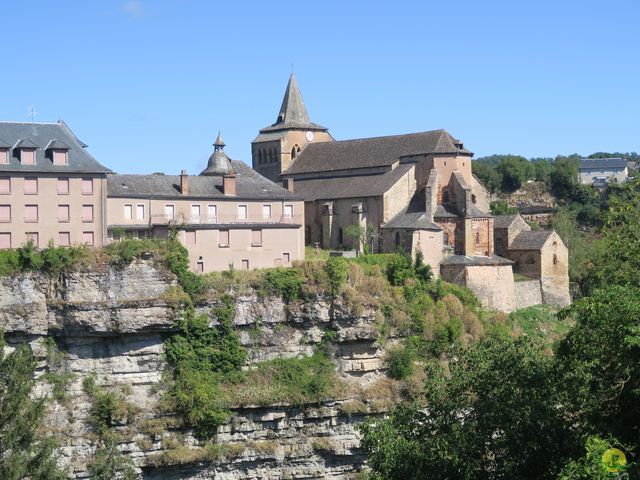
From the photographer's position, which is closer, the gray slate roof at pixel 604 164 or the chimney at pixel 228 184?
the chimney at pixel 228 184

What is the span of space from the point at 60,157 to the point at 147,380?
1137 centimetres

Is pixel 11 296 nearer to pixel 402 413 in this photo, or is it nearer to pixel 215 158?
pixel 215 158

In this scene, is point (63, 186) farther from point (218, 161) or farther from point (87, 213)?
point (218, 161)

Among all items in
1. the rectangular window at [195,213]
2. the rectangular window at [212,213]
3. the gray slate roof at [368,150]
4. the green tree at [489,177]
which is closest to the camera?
the rectangular window at [195,213]

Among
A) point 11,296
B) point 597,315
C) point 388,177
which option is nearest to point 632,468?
point 597,315

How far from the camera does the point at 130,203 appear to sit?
5022 centimetres

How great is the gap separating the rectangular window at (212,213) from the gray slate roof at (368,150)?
48.1 ft

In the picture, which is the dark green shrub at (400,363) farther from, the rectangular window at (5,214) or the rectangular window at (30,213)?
the rectangular window at (5,214)

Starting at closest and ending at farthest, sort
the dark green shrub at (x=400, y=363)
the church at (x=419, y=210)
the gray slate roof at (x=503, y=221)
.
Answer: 1. the dark green shrub at (x=400, y=363)
2. the church at (x=419, y=210)
3. the gray slate roof at (x=503, y=221)

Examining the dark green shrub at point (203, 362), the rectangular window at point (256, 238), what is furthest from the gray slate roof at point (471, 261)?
the dark green shrub at point (203, 362)

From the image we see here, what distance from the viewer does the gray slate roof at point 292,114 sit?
7244 cm

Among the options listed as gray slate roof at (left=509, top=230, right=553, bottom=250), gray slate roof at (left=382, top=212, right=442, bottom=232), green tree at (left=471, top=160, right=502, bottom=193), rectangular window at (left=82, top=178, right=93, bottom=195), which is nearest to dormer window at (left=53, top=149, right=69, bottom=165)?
rectangular window at (left=82, top=178, right=93, bottom=195)

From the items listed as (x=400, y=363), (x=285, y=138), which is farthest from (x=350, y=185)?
(x=400, y=363)

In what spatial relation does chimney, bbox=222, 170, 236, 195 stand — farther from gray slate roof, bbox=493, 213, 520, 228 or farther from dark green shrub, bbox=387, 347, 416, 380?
gray slate roof, bbox=493, 213, 520, 228
